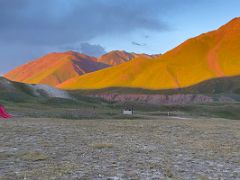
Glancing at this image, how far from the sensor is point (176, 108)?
3413 inches

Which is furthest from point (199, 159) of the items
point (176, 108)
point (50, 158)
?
point (176, 108)

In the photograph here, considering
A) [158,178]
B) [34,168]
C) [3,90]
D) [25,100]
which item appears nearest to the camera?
[158,178]

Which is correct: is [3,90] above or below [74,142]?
above

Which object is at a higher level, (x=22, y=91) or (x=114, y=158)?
(x=22, y=91)

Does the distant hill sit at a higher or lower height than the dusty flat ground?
higher

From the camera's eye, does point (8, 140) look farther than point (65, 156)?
Yes

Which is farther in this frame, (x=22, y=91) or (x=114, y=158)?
(x=22, y=91)

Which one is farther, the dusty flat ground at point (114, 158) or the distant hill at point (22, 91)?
the distant hill at point (22, 91)

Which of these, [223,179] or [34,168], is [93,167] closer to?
[34,168]

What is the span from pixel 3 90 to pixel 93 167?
84.0m

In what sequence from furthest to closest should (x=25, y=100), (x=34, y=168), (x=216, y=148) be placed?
(x=25, y=100)
(x=216, y=148)
(x=34, y=168)

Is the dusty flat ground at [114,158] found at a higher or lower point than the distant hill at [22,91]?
lower

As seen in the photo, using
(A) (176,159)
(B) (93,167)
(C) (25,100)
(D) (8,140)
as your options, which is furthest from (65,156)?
(C) (25,100)

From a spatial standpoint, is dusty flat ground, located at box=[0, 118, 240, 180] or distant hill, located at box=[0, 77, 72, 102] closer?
dusty flat ground, located at box=[0, 118, 240, 180]
